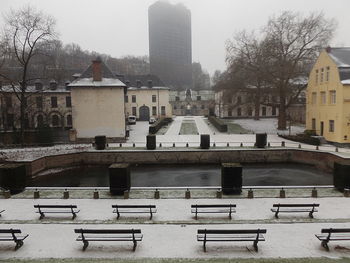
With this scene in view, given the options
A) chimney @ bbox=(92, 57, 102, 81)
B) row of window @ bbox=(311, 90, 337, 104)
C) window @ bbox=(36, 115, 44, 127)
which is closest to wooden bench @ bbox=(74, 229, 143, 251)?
row of window @ bbox=(311, 90, 337, 104)

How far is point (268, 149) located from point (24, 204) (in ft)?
60.4

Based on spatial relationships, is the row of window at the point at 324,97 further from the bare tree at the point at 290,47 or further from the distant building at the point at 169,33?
the distant building at the point at 169,33

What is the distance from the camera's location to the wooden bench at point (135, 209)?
1145 cm

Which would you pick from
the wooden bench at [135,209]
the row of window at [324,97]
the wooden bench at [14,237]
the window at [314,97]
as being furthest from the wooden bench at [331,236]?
the window at [314,97]

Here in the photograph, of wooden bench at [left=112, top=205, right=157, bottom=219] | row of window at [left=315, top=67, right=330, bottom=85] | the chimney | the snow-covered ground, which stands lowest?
the snow-covered ground

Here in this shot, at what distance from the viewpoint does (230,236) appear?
369 inches

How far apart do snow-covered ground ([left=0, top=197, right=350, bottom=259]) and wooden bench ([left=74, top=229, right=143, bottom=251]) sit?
7.5 inches

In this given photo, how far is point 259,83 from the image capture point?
135ft

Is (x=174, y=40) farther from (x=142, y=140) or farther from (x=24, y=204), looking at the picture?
(x=24, y=204)

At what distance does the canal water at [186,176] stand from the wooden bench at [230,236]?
10154mm

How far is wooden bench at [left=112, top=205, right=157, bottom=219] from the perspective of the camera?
11453mm

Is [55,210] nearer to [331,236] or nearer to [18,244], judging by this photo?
[18,244]

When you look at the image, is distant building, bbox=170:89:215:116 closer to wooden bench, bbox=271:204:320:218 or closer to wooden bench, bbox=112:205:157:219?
wooden bench, bbox=271:204:320:218

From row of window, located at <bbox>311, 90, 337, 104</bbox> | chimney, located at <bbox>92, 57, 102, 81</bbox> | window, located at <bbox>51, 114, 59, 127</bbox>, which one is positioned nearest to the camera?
row of window, located at <bbox>311, 90, 337, 104</bbox>
